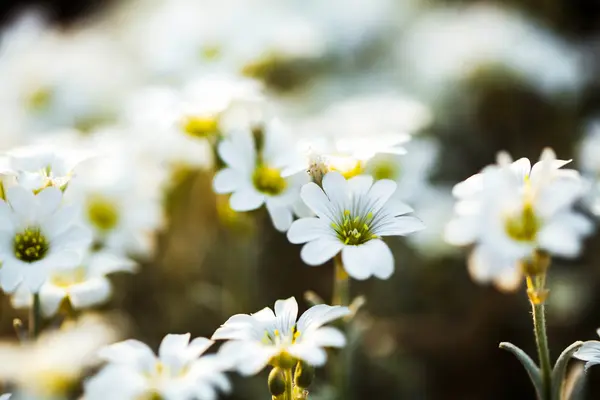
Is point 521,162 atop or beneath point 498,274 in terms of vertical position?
atop

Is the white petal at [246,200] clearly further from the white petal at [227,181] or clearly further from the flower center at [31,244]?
the flower center at [31,244]

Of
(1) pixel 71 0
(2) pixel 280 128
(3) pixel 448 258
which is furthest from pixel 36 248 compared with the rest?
(1) pixel 71 0

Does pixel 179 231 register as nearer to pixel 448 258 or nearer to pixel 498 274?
pixel 448 258

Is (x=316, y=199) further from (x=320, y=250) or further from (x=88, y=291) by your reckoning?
(x=88, y=291)

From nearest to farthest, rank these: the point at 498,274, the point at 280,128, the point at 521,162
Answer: the point at 498,274 < the point at 521,162 < the point at 280,128

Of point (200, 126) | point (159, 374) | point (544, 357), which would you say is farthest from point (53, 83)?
point (544, 357)

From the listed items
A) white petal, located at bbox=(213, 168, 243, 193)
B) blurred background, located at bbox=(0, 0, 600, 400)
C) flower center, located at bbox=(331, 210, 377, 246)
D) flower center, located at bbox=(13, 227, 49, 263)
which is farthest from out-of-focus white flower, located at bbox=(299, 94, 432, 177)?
flower center, located at bbox=(13, 227, 49, 263)

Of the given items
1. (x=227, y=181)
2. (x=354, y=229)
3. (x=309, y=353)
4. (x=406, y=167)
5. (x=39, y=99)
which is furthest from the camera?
(x=39, y=99)
